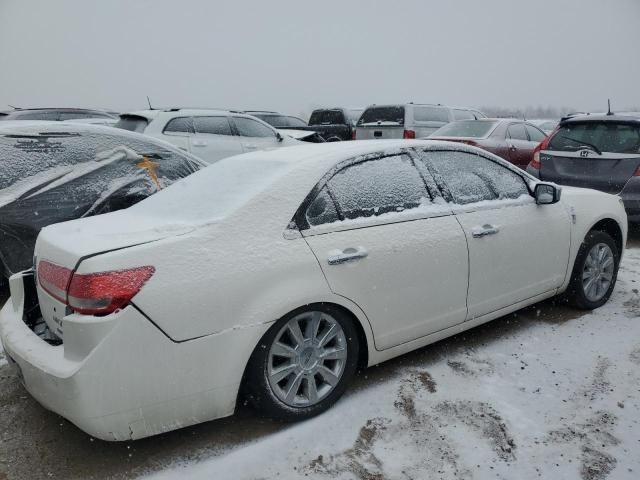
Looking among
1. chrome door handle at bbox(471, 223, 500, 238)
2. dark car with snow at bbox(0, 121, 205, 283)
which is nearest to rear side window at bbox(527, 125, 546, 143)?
chrome door handle at bbox(471, 223, 500, 238)

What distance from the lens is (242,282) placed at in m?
2.41

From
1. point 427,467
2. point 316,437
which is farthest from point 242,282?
point 427,467

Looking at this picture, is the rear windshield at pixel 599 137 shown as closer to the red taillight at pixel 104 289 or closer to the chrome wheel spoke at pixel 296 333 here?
the chrome wheel spoke at pixel 296 333

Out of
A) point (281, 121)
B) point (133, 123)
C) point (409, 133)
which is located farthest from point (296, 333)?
point (281, 121)

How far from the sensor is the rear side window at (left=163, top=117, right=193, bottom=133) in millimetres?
8664

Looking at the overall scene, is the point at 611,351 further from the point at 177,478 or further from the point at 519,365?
the point at 177,478

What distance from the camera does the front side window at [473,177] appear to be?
337 centimetres

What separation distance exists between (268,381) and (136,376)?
0.62 meters

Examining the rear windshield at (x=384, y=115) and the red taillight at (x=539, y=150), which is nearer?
the red taillight at (x=539, y=150)

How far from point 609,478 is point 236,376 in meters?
1.67

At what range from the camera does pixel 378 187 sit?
9.96 ft

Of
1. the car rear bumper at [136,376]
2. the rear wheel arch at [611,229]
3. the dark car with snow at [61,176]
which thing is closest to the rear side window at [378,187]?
the car rear bumper at [136,376]

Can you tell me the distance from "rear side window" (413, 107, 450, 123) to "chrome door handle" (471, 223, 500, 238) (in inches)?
390

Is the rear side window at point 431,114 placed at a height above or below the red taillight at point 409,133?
above
